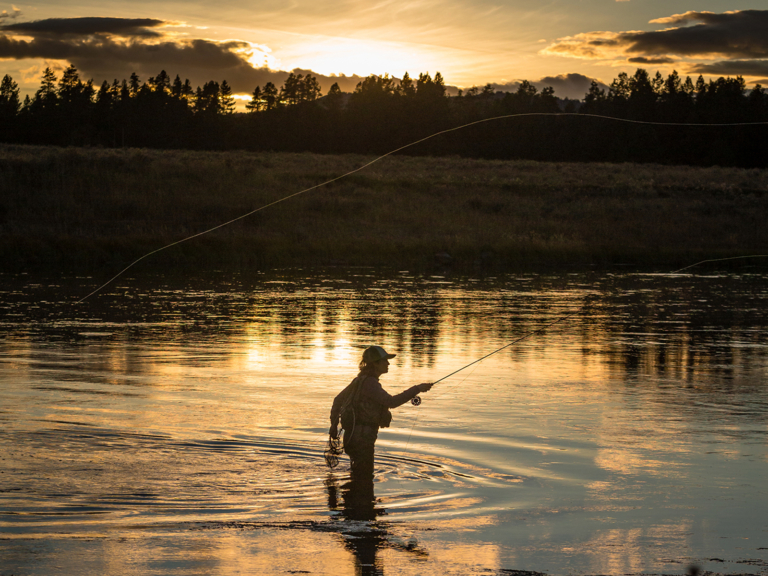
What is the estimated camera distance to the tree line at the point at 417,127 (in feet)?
320

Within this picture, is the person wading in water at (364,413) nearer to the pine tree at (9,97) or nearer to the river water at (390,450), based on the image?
the river water at (390,450)

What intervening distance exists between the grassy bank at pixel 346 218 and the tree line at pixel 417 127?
45601 millimetres

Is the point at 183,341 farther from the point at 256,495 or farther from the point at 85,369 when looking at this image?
the point at 256,495

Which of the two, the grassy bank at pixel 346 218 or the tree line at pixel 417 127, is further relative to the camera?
the tree line at pixel 417 127

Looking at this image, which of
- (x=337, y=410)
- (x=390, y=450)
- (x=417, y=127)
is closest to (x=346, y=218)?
(x=390, y=450)

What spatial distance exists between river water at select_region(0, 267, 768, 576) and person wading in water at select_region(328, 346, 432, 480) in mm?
212

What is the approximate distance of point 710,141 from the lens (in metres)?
96.8

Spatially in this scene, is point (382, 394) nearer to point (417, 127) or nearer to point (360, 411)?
point (360, 411)

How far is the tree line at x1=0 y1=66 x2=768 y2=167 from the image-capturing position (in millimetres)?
97688

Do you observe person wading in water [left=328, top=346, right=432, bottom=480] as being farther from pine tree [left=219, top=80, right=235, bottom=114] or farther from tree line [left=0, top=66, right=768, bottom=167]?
pine tree [left=219, top=80, right=235, bottom=114]

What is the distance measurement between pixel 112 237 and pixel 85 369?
22.2 m

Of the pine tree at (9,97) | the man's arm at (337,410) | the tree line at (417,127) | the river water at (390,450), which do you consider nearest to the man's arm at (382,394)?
the man's arm at (337,410)

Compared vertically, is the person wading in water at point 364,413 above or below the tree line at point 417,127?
below

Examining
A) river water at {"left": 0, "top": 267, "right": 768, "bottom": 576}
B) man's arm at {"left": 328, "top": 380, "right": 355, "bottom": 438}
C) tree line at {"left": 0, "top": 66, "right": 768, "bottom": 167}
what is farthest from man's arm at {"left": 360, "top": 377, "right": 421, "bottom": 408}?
tree line at {"left": 0, "top": 66, "right": 768, "bottom": 167}
